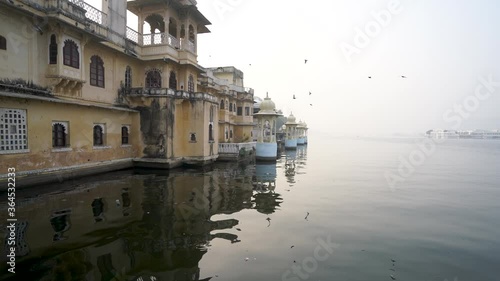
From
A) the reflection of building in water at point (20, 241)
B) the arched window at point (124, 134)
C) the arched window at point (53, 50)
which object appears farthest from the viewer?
the arched window at point (124, 134)

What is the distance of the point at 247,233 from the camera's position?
772 centimetres

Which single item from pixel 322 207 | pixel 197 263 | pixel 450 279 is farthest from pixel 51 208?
pixel 450 279

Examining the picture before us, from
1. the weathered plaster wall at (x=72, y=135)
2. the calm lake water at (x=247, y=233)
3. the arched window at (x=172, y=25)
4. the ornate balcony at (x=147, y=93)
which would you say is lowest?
the calm lake water at (x=247, y=233)

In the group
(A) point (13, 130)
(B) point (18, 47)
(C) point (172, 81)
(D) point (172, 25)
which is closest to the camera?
(A) point (13, 130)

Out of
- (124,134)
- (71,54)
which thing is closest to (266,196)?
(124,134)

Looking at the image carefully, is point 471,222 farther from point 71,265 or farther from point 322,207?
point 71,265

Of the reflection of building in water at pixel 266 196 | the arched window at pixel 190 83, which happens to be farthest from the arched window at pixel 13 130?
the arched window at pixel 190 83

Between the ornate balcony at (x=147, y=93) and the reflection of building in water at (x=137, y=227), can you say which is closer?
the reflection of building in water at (x=137, y=227)

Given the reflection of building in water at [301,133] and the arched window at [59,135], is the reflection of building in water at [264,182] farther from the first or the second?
the reflection of building in water at [301,133]

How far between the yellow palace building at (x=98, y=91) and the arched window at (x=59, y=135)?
5cm

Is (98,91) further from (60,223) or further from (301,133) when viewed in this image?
(301,133)

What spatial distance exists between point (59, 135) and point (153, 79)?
7734 millimetres

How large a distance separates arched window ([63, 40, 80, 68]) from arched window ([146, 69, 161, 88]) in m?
5.70

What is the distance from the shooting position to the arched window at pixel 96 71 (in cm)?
1576
